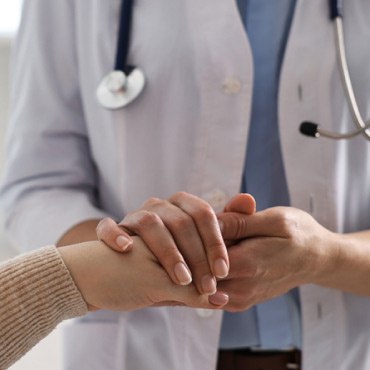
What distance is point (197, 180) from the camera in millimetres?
1018

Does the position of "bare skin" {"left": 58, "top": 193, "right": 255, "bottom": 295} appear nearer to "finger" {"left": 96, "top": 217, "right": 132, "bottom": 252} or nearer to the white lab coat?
"finger" {"left": 96, "top": 217, "right": 132, "bottom": 252}

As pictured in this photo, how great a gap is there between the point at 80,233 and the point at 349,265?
38cm

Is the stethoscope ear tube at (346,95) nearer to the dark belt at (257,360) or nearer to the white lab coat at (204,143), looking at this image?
the white lab coat at (204,143)

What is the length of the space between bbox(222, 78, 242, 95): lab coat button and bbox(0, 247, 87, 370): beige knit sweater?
1.08 feet

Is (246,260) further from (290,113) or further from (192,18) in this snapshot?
(192,18)

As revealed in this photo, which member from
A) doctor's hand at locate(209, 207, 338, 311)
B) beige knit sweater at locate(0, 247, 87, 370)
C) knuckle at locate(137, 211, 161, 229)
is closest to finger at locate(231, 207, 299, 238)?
doctor's hand at locate(209, 207, 338, 311)

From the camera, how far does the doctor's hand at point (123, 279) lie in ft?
2.77

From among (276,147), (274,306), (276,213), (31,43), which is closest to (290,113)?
(276,147)

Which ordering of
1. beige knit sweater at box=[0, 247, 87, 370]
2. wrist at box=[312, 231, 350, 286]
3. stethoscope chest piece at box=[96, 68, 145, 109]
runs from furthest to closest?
stethoscope chest piece at box=[96, 68, 145, 109] → wrist at box=[312, 231, 350, 286] → beige knit sweater at box=[0, 247, 87, 370]

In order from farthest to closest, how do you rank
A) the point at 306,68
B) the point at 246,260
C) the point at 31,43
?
the point at 31,43 < the point at 306,68 < the point at 246,260

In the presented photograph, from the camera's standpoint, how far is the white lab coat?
99cm

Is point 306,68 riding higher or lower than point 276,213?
higher

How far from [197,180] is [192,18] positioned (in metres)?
0.23

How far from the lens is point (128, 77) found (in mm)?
1033
